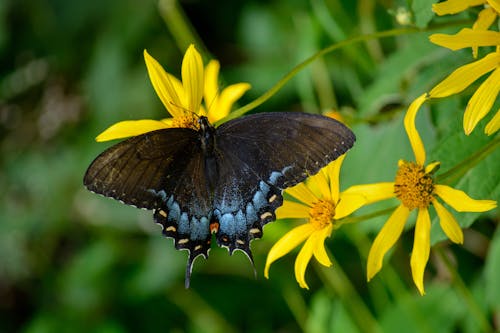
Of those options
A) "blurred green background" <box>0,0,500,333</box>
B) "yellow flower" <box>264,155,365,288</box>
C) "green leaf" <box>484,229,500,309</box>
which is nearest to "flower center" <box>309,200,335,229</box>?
"yellow flower" <box>264,155,365,288</box>

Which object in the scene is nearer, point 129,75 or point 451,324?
point 451,324

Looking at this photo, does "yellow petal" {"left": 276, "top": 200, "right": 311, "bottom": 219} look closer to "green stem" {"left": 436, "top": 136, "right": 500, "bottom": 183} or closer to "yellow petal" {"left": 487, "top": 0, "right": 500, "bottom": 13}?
"green stem" {"left": 436, "top": 136, "right": 500, "bottom": 183}

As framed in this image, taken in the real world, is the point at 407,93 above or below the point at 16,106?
below

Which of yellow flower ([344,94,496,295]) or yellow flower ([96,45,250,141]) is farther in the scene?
yellow flower ([96,45,250,141])

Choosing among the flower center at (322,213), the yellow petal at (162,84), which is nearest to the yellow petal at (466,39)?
the flower center at (322,213)

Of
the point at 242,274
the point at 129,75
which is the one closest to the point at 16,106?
the point at 129,75

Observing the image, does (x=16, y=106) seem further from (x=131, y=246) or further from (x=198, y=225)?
(x=198, y=225)
